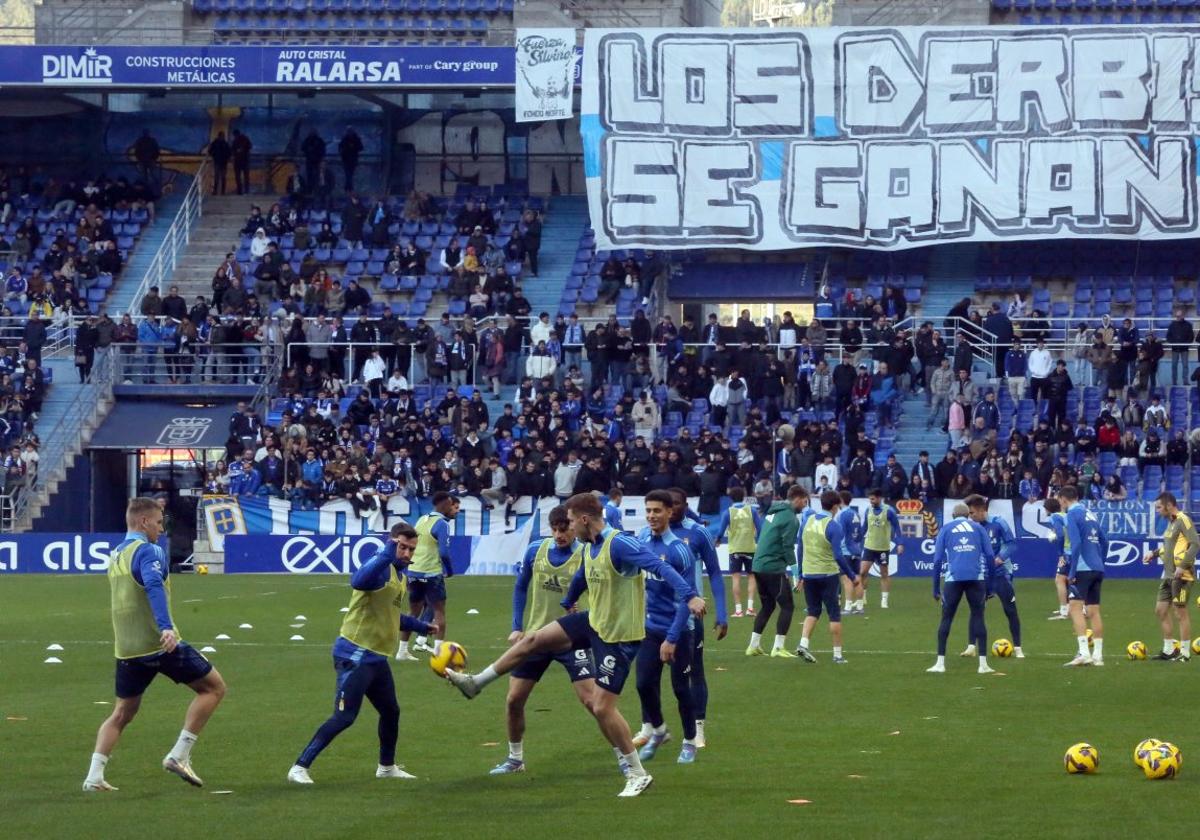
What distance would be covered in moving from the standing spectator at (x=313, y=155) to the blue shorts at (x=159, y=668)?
128ft

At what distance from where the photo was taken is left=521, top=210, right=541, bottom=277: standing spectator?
48344 millimetres

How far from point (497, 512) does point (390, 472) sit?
7.62 feet

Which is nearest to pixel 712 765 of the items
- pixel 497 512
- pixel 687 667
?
pixel 687 667

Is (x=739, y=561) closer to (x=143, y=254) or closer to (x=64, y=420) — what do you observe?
(x=64, y=420)

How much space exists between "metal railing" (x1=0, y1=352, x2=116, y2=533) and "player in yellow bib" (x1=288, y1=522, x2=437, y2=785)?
29.0 metres

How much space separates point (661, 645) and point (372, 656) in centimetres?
207

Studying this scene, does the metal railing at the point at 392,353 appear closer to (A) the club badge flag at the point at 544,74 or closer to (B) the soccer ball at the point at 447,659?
(A) the club badge flag at the point at 544,74

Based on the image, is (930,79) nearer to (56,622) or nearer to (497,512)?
(497,512)

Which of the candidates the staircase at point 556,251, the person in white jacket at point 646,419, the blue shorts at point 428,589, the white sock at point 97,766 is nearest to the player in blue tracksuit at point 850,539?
the blue shorts at point 428,589

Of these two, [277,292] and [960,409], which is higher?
[277,292]

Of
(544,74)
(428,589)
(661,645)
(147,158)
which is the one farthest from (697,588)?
(147,158)

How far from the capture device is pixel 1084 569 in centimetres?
2219

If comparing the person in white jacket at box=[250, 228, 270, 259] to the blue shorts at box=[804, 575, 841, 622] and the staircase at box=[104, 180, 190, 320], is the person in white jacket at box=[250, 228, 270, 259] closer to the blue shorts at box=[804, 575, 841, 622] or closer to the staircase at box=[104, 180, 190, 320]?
the staircase at box=[104, 180, 190, 320]

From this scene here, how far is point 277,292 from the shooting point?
47562 mm
